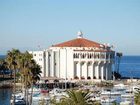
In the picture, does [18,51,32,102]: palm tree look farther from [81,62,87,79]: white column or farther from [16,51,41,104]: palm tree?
[81,62,87,79]: white column

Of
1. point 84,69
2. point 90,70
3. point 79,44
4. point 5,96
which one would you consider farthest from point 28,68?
point 79,44

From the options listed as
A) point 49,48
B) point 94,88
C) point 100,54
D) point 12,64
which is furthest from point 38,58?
point 12,64

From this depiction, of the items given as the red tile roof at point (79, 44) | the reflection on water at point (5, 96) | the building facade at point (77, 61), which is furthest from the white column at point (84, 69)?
the reflection on water at point (5, 96)

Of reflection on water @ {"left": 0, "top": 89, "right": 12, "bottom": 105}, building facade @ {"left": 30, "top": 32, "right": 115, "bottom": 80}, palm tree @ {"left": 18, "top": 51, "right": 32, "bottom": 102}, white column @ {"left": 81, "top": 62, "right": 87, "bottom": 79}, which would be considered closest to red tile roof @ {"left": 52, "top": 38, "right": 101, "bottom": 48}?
building facade @ {"left": 30, "top": 32, "right": 115, "bottom": 80}

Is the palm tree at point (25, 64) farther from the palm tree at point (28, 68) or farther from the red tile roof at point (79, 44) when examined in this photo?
the red tile roof at point (79, 44)

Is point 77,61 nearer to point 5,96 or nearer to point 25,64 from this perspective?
point 5,96

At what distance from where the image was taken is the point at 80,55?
136 meters

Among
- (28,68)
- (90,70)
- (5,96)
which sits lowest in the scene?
(5,96)

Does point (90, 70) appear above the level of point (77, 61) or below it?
below

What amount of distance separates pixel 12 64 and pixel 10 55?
1374 mm

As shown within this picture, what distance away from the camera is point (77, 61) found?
136m

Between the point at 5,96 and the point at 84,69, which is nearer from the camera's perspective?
the point at 5,96

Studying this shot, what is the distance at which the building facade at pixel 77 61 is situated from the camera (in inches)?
5364

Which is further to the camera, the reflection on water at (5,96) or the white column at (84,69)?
the white column at (84,69)
